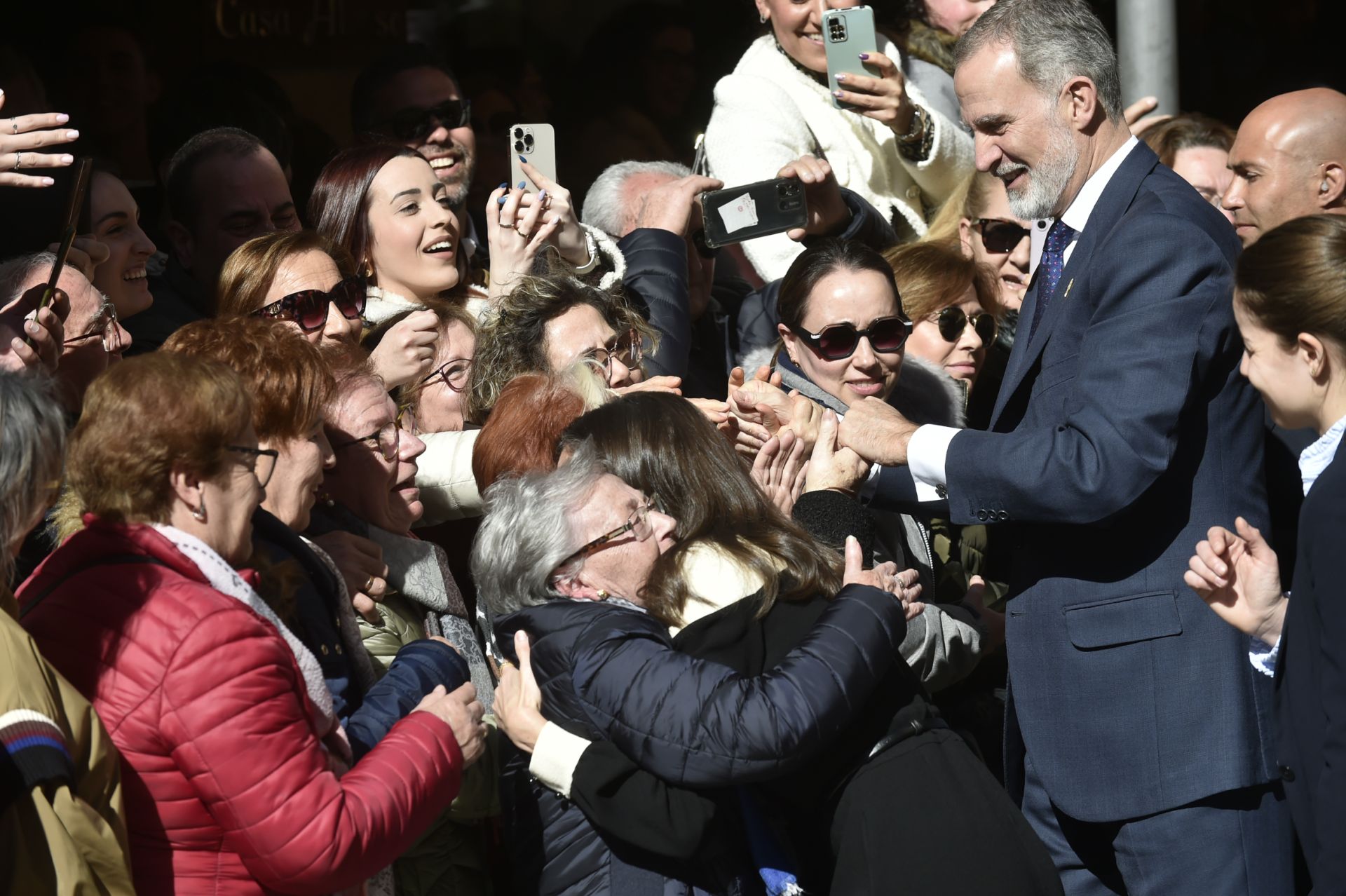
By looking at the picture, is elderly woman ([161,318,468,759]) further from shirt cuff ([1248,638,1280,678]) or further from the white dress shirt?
shirt cuff ([1248,638,1280,678])

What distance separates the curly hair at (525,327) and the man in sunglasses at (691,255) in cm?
15

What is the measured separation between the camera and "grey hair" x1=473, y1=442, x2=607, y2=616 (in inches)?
108

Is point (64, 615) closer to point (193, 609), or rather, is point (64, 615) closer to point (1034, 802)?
point (193, 609)

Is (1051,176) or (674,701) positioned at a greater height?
(1051,176)

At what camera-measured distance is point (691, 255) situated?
4656mm

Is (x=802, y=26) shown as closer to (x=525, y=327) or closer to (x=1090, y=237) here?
(x=525, y=327)

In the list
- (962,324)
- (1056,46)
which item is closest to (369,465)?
(1056,46)

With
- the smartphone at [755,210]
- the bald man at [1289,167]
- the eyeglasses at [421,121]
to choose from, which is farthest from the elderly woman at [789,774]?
the bald man at [1289,167]

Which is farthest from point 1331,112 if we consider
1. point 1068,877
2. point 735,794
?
point 735,794

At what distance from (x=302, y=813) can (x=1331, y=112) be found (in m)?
3.72

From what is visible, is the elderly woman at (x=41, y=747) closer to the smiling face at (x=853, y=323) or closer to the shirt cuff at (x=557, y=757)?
the shirt cuff at (x=557, y=757)

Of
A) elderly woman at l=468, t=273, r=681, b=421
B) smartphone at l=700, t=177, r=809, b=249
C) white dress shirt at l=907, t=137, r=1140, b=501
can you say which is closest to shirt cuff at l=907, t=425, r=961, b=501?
white dress shirt at l=907, t=137, r=1140, b=501

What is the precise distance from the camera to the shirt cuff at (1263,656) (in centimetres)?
291

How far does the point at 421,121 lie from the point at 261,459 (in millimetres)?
2249
